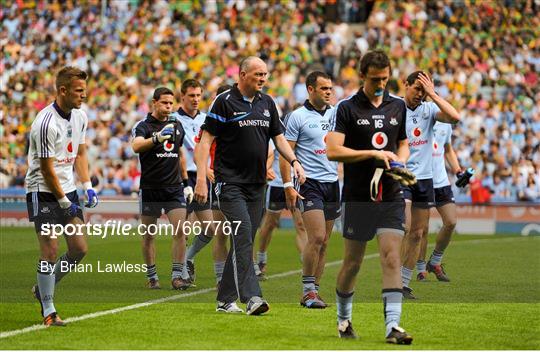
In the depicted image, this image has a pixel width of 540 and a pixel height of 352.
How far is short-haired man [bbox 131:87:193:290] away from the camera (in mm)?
14875

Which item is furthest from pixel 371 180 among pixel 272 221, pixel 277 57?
pixel 277 57

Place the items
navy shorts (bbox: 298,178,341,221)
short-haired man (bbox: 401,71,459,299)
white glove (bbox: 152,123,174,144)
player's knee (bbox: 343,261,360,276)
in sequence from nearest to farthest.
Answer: player's knee (bbox: 343,261,360,276), navy shorts (bbox: 298,178,341,221), white glove (bbox: 152,123,174,144), short-haired man (bbox: 401,71,459,299)

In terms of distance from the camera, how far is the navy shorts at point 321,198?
13430 mm

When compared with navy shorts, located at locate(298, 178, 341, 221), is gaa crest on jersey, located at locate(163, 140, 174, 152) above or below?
above

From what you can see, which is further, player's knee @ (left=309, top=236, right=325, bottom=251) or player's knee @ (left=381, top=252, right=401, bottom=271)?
player's knee @ (left=309, top=236, right=325, bottom=251)

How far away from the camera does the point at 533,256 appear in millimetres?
19984

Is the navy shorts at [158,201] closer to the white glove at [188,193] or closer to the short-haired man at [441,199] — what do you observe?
the white glove at [188,193]

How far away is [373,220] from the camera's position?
34.0 feet

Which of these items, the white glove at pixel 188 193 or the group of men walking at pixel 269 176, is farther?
the white glove at pixel 188 193

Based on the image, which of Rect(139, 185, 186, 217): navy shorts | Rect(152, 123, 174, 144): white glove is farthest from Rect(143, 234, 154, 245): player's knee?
Rect(152, 123, 174, 144): white glove

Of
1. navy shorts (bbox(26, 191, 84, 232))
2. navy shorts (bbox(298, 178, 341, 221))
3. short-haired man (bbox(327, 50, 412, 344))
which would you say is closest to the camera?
short-haired man (bbox(327, 50, 412, 344))

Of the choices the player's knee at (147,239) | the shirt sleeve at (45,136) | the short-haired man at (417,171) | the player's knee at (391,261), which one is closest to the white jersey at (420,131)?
the short-haired man at (417,171)

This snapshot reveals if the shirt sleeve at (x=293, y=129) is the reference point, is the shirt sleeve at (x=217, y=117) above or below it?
above

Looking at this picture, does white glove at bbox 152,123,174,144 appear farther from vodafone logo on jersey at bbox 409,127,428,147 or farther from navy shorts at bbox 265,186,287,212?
navy shorts at bbox 265,186,287,212
